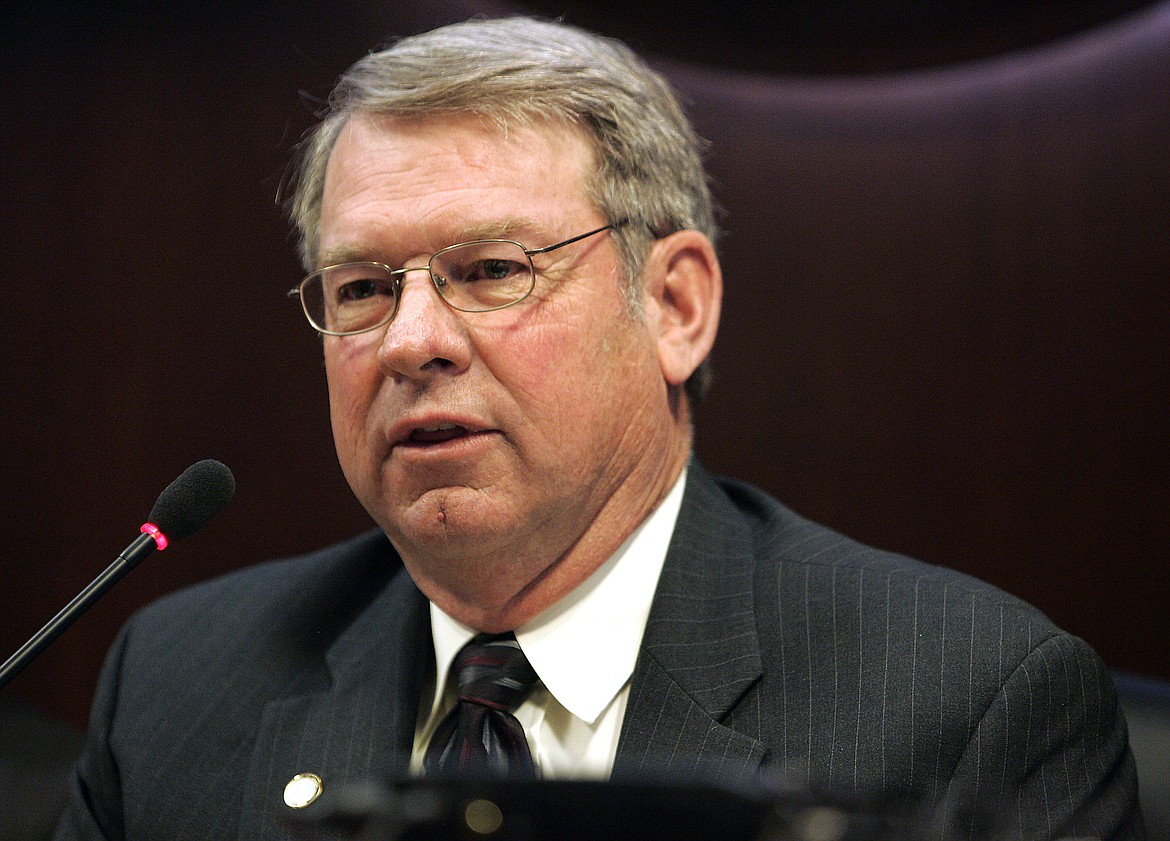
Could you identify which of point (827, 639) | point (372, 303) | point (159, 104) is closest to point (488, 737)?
point (827, 639)

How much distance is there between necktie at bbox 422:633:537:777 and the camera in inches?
55.7

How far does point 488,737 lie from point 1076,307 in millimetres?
1628

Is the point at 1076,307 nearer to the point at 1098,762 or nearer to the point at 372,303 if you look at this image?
the point at 1098,762

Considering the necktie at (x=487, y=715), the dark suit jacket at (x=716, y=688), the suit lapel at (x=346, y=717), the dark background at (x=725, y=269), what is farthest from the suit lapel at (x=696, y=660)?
the dark background at (x=725, y=269)

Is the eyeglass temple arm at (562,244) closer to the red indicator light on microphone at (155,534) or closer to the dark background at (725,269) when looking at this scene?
the red indicator light on microphone at (155,534)

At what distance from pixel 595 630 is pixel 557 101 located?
29.6 inches

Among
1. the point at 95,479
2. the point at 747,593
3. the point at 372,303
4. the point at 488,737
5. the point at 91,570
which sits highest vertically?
the point at 372,303

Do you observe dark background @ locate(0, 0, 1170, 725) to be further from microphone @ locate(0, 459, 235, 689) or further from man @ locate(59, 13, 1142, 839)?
microphone @ locate(0, 459, 235, 689)

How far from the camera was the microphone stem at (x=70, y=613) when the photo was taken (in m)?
1.14

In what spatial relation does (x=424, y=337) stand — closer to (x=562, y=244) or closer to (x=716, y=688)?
(x=562, y=244)

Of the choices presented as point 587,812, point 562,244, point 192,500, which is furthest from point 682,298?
point 587,812

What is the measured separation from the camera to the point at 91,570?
2.55m

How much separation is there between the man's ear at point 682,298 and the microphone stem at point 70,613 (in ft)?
2.56

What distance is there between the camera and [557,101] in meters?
1.56
